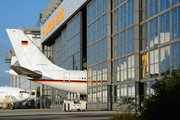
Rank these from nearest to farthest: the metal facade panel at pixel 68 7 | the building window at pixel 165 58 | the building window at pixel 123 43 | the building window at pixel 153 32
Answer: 1. the building window at pixel 165 58
2. the building window at pixel 153 32
3. the building window at pixel 123 43
4. the metal facade panel at pixel 68 7

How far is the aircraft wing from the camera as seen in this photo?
1692 inches

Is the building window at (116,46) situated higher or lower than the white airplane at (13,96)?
higher

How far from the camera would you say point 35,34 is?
4535 inches

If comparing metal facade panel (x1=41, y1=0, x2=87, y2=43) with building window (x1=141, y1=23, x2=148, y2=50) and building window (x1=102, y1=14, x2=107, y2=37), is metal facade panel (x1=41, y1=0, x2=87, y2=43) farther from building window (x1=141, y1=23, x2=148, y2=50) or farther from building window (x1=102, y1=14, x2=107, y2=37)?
building window (x1=141, y1=23, x2=148, y2=50)

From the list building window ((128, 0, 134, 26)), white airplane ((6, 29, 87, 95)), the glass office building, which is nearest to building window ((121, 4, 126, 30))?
the glass office building

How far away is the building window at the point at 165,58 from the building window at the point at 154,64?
115cm

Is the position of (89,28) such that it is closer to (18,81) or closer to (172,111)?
(172,111)

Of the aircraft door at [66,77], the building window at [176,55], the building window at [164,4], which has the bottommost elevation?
the aircraft door at [66,77]

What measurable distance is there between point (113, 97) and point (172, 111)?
34.8 meters

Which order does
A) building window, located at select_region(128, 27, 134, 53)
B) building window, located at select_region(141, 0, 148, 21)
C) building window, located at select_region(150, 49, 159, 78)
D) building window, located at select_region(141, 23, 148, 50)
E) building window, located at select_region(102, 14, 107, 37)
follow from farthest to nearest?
building window, located at select_region(102, 14, 107, 37) → building window, located at select_region(128, 27, 134, 53) → building window, located at select_region(141, 0, 148, 21) → building window, located at select_region(141, 23, 148, 50) → building window, located at select_region(150, 49, 159, 78)

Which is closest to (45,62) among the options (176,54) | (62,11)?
(62,11)

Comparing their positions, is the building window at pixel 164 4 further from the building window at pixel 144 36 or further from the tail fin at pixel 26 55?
the tail fin at pixel 26 55

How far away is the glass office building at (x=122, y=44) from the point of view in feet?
101

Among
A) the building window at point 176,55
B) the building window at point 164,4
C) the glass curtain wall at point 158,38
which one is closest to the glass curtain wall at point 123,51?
the glass curtain wall at point 158,38
